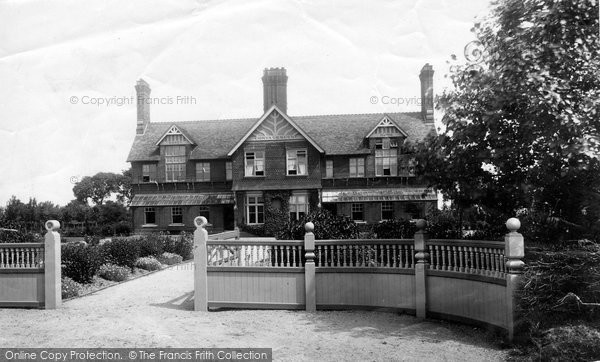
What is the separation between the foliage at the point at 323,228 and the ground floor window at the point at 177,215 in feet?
82.5

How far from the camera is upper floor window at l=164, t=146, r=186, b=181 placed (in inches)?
1447

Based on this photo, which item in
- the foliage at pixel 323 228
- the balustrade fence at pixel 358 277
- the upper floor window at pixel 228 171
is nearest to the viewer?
the balustrade fence at pixel 358 277

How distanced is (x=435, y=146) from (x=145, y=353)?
21.2ft

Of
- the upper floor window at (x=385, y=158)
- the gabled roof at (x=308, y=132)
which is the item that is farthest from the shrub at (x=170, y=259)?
the upper floor window at (x=385, y=158)

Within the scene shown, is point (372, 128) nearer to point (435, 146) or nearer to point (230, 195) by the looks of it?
point (230, 195)

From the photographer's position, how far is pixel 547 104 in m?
7.58

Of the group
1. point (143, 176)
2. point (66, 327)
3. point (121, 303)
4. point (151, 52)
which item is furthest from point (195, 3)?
point (143, 176)

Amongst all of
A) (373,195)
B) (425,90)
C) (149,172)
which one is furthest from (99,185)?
(425,90)

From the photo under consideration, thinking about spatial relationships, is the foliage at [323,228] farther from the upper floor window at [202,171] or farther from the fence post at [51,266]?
the upper floor window at [202,171]

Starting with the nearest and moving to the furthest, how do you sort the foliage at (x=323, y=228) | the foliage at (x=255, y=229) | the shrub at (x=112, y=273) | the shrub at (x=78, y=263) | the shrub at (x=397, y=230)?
the foliage at (x=323, y=228) < the shrub at (x=397, y=230) < the shrub at (x=78, y=263) < the shrub at (x=112, y=273) < the foliage at (x=255, y=229)

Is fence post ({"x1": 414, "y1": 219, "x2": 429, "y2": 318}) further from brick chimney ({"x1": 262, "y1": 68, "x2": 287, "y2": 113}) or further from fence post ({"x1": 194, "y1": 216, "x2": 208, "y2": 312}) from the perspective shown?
brick chimney ({"x1": 262, "y1": 68, "x2": 287, "y2": 113})

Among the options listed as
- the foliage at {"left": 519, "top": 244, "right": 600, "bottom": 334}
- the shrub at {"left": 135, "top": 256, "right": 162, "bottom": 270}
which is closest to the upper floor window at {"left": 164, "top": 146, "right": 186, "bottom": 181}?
the shrub at {"left": 135, "top": 256, "right": 162, "bottom": 270}

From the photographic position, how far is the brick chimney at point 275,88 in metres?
34.6

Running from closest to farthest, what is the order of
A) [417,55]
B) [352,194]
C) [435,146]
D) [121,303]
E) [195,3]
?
1. [195,3]
2. [417,55]
3. [435,146]
4. [121,303]
5. [352,194]
